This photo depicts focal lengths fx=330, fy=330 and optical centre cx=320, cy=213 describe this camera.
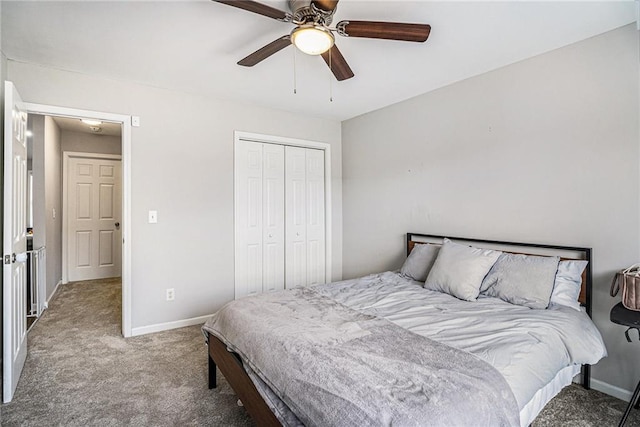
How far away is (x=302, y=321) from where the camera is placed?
182 centimetres

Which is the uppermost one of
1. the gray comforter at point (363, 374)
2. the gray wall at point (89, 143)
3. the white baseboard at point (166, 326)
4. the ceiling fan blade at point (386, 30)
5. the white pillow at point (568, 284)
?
the gray wall at point (89, 143)

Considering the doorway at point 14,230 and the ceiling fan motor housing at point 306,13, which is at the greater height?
the ceiling fan motor housing at point 306,13

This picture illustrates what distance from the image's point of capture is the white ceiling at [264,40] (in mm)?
1976

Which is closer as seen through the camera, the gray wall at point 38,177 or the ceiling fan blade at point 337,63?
the ceiling fan blade at point 337,63

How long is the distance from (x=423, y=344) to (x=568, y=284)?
4.41ft

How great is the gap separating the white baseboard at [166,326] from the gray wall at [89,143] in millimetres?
3757

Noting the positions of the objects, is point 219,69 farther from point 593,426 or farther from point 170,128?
point 593,426

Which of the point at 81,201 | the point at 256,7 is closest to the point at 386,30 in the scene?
the point at 256,7

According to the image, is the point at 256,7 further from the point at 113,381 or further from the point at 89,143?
the point at 89,143

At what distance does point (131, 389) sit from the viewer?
2.24 m

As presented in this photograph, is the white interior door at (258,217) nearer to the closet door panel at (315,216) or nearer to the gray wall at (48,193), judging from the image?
the closet door panel at (315,216)

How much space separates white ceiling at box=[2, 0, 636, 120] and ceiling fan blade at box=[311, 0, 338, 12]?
1.03 feet

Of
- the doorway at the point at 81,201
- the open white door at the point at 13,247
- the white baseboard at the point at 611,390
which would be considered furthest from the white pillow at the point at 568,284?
the doorway at the point at 81,201

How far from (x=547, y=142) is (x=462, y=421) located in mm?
2218
